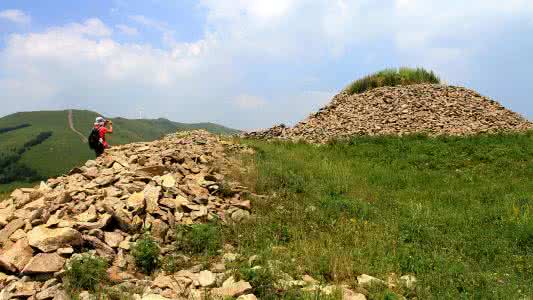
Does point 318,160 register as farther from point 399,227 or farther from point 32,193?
point 32,193

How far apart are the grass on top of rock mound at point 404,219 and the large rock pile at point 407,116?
5135 millimetres

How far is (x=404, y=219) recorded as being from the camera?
32.5ft

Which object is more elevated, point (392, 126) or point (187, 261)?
point (392, 126)

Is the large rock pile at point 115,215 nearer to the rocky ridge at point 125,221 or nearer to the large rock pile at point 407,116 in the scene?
the rocky ridge at point 125,221

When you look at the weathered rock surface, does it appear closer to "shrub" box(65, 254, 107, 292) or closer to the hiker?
"shrub" box(65, 254, 107, 292)

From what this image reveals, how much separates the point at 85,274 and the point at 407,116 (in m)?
21.5

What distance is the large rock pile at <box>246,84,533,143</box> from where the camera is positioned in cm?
2308

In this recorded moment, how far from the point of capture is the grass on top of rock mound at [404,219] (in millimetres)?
6824

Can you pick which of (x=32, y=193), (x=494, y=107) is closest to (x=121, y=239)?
(x=32, y=193)

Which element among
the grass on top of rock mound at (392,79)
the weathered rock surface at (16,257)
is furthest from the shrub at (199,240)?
the grass on top of rock mound at (392,79)

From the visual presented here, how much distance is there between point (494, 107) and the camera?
86.6 feet

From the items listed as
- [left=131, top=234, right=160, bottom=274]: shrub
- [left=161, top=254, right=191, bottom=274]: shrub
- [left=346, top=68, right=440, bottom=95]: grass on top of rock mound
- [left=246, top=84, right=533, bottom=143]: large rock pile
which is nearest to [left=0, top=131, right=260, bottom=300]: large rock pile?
[left=131, top=234, right=160, bottom=274]: shrub

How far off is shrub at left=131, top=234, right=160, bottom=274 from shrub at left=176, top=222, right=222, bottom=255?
0.65m

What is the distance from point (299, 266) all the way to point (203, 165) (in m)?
5.98
